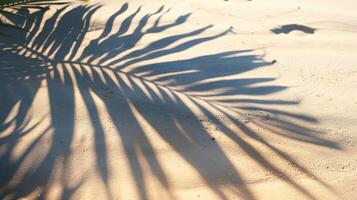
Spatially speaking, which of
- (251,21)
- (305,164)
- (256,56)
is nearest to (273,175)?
(305,164)

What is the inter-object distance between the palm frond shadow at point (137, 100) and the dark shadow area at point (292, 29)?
49 centimetres

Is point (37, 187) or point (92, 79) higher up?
point (92, 79)

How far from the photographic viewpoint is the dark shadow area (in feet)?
12.4

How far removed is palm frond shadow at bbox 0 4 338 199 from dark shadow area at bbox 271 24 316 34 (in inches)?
19.2

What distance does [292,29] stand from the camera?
384cm

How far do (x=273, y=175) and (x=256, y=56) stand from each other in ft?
4.79

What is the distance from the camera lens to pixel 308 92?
277 centimetres

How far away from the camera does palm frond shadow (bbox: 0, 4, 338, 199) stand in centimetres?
210

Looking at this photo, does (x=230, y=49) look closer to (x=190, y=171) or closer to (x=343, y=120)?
(x=343, y=120)

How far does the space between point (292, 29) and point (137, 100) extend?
6.25 ft

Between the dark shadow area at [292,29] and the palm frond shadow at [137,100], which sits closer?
the palm frond shadow at [137,100]

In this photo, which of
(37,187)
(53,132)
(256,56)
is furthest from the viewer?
(256,56)

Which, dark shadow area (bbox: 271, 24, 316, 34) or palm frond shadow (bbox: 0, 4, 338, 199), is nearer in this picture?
palm frond shadow (bbox: 0, 4, 338, 199)

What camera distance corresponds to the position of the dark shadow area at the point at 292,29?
378 centimetres
